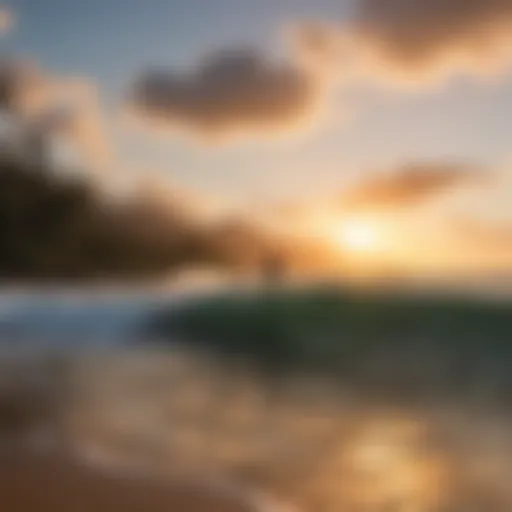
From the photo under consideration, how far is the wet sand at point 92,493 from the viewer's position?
1.55 m

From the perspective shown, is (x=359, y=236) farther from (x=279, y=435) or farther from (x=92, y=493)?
(x=92, y=493)

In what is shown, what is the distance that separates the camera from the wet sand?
1548 millimetres

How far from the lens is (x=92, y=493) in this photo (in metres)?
1.62

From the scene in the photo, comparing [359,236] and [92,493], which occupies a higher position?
[359,236]

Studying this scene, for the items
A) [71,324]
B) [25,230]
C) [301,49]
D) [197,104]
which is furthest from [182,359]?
[301,49]

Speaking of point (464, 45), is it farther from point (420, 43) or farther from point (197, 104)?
point (197, 104)

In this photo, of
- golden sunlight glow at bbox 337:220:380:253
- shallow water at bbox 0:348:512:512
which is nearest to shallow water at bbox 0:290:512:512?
shallow water at bbox 0:348:512:512

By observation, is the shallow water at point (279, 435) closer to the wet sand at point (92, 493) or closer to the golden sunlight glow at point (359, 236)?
the wet sand at point (92, 493)

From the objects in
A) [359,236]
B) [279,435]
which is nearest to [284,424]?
[279,435]

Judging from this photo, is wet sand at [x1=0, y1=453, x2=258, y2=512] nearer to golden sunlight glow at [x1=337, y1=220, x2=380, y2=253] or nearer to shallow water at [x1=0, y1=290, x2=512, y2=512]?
shallow water at [x1=0, y1=290, x2=512, y2=512]

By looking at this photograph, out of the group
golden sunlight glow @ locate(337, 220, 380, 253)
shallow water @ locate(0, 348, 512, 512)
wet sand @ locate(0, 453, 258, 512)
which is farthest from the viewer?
golden sunlight glow @ locate(337, 220, 380, 253)

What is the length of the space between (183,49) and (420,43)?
77cm

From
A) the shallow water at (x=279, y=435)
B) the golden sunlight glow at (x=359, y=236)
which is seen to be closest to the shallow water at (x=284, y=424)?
the shallow water at (x=279, y=435)

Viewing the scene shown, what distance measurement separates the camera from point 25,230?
310 centimetres
